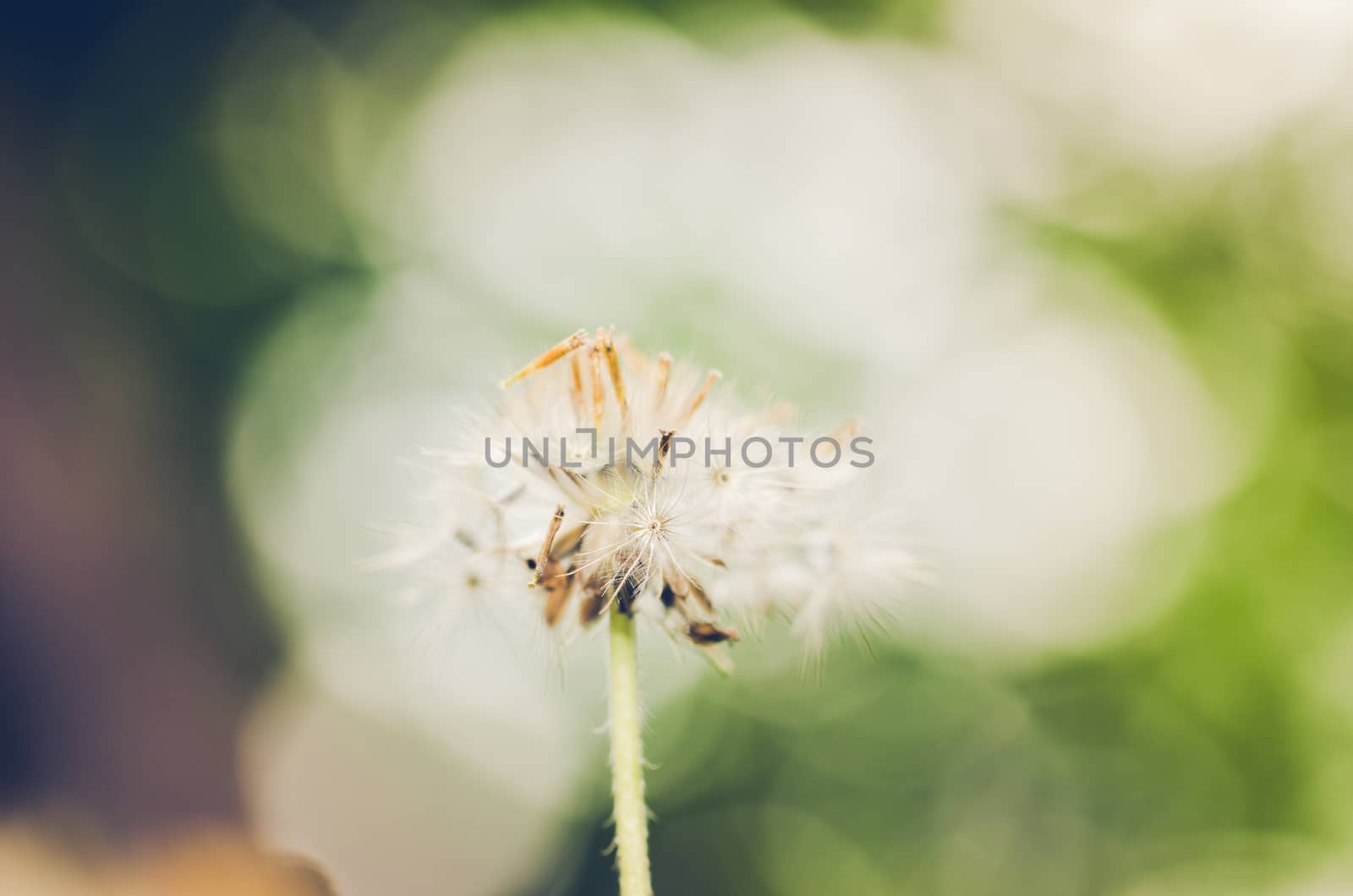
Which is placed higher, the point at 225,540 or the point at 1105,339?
the point at 1105,339

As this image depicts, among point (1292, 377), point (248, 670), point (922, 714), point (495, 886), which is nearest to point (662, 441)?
point (248, 670)

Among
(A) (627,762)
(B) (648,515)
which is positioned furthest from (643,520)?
(A) (627,762)

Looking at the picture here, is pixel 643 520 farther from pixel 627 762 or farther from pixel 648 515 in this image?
pixel 627 762

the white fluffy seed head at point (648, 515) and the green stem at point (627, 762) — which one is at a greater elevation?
the white fluffy seed head at point (648, 515)

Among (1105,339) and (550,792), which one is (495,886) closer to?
(550,792)

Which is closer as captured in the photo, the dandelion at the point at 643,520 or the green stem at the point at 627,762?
the green stem at the point at 627,762

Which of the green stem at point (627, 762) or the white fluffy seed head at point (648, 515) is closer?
the green stem at point (627, 762)
